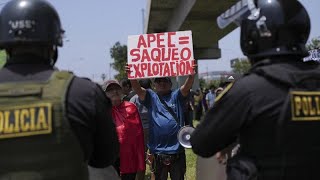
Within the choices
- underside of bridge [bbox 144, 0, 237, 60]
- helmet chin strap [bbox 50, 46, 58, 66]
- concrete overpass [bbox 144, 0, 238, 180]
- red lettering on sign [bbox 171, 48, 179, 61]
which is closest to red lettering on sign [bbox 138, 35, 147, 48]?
red lettering on sign [bbox 171, 48, 179, 61]

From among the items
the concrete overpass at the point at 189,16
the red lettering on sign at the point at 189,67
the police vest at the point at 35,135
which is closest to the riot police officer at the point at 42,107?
the police vest at the point at 35,135

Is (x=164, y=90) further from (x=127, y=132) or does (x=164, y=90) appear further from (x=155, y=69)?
(x=127, y=132)

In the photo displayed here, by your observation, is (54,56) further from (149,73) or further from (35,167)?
(149,73)

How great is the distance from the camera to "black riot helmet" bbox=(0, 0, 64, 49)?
2582 mm

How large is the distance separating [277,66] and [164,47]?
408 centimetres

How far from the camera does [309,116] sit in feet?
8.23

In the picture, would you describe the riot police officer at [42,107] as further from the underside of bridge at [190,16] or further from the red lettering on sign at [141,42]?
the underside of bridge at [190,16]

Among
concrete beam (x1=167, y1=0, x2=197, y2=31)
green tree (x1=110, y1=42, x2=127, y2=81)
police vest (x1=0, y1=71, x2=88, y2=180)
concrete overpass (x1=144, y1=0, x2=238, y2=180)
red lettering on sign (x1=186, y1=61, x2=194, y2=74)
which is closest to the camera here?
police vest (x1=0, y1=71, x2=88, y2=180)

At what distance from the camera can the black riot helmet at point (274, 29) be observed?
2600 mm

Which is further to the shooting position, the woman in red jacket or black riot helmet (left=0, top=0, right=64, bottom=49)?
the woman in red jacket

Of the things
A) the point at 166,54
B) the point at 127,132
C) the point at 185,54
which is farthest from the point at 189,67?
the point at 127,132

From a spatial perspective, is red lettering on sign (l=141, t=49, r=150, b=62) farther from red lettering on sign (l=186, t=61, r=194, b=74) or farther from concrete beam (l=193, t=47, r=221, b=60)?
concrete beam (l=193, t=47, r=221, b=60)

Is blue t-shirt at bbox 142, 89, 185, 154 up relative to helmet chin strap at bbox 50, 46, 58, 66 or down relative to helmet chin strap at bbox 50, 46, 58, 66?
down

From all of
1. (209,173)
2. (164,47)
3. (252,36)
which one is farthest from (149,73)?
(252,36)
